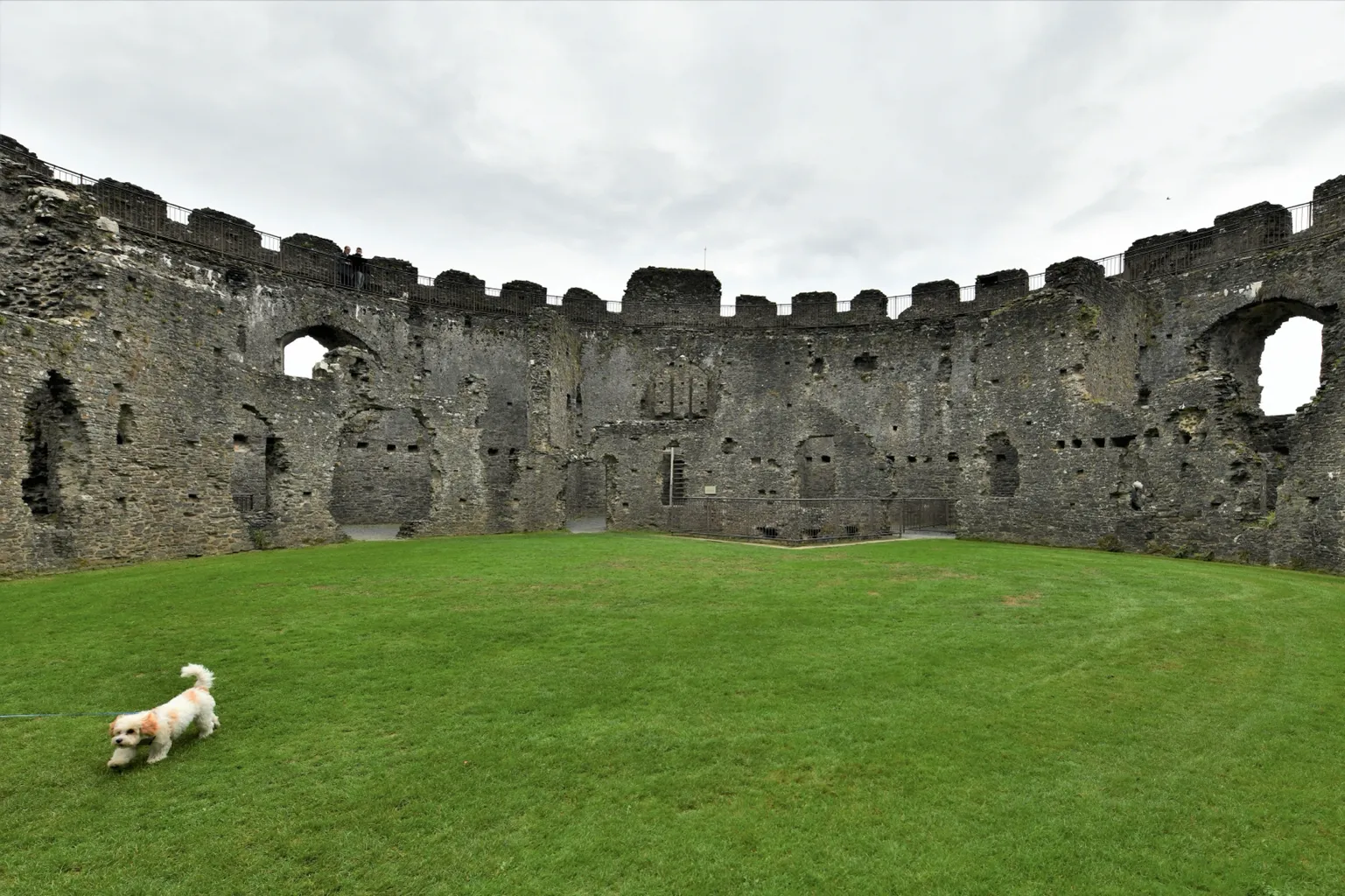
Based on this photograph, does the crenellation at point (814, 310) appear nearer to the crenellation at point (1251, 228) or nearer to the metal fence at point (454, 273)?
the metal fence at point (454, 273)

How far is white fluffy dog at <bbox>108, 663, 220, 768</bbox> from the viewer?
431 centimetres

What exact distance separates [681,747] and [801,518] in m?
15.7

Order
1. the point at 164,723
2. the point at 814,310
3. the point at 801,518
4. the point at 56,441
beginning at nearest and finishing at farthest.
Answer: the point at 164,723, the point at 56,441, the point at 801,518, the point at 814,310

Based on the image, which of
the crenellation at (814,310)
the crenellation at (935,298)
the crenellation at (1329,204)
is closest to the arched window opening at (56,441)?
the crenellation at (814,310)

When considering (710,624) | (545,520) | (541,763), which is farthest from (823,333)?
(541,763)

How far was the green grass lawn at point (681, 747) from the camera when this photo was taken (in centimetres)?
340

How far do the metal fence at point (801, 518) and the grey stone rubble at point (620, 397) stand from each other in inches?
84.5

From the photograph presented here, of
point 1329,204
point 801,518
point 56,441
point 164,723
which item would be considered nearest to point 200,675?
point 164,723

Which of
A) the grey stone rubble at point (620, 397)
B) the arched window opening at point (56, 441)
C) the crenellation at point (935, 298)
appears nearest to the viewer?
the arched window opening at point (56, 441)

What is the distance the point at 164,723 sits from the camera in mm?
4469

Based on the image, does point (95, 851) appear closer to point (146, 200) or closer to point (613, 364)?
point (146, 200)

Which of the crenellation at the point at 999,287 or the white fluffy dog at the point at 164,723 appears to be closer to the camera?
the white fluffy dog at the point at 164,723

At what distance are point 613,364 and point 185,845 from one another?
26.4 m

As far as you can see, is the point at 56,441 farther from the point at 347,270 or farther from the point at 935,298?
the point at 935,298
